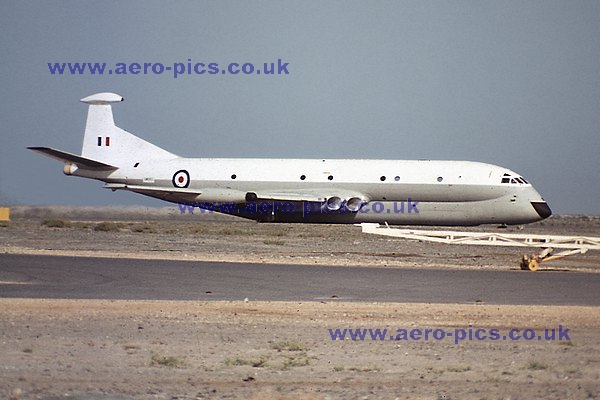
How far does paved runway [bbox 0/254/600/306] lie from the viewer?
59.2ft

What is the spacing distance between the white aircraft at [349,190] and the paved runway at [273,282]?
62.4ft

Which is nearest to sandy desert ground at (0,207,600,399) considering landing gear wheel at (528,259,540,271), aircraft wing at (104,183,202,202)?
landing gear wheel at (528,259,540,271)

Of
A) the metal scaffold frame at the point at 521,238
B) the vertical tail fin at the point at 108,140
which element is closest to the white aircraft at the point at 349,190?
the vertical tail fin at the point at 108,140

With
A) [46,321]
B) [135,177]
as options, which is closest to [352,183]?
[135,177]

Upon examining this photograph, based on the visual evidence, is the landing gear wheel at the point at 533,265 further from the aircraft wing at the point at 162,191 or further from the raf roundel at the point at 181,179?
the raf roundel at the point at 181,179

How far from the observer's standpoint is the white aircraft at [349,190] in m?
44.8

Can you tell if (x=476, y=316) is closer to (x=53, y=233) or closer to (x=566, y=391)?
(x=566, y=391)

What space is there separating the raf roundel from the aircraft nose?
16.5 m

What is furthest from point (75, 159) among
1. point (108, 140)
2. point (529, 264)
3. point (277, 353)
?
point (277, 353)

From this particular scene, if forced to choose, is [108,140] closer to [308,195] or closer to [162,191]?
[162,191]

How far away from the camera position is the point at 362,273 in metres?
23.6

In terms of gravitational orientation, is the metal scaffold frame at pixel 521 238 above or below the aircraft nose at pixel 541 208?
below

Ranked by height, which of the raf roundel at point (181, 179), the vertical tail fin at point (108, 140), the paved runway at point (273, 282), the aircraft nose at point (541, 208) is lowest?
the paved runway at point (273, 282)

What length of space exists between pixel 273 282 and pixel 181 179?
27.9 m
